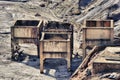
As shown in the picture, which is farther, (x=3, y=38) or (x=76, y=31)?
(x=76, y=31)

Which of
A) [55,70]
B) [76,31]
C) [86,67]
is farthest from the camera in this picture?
[76,31]

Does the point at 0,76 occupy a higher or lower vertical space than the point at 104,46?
lower

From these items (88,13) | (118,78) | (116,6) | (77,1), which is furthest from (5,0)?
(118,78)

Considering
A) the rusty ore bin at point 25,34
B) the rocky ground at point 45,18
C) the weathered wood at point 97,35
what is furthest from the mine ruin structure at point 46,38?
the weathered wood at point 97,35

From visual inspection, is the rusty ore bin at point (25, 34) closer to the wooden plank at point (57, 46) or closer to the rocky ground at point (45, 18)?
the rocky ground at point (45, 18)

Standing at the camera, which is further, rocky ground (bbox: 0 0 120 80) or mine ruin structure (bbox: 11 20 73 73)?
rocky ground (bbox: 0 0 120 80)

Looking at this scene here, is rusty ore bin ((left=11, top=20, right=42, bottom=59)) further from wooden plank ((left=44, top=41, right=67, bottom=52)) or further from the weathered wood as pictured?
the weathered wood

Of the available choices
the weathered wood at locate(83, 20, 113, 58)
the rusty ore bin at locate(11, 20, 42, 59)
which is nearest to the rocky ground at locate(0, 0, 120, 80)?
the weathered wood at locate(83, 20, 113, 58)

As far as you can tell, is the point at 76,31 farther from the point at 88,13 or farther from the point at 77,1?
the point at 77,1
